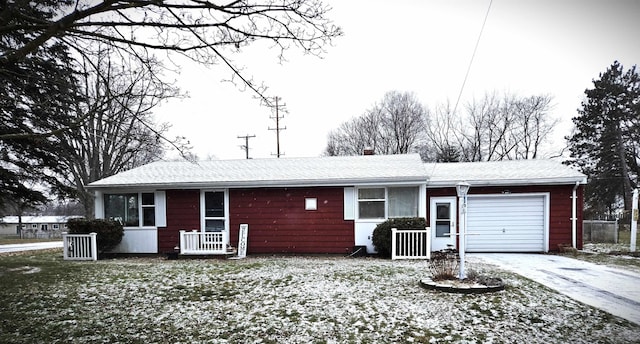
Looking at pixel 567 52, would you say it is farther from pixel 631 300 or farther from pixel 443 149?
pixel 443 149

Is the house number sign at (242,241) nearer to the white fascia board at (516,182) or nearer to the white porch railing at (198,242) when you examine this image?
the white porch railing at (198,242)

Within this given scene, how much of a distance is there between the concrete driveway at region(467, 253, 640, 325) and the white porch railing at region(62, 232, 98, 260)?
474 inches

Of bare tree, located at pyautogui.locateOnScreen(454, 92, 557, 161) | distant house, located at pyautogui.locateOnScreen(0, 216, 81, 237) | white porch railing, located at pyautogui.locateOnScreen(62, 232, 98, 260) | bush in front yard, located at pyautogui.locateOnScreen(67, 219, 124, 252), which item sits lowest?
distant house, located at pyautogui.locateOnScreen(0, 216, 81, 237)

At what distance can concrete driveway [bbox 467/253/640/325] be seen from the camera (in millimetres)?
5855

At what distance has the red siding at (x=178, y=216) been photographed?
517 inches

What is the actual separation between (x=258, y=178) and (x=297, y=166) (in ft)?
7.27

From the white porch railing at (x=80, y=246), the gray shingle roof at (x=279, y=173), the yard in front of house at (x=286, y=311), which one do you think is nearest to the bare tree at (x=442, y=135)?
the gray shingle roof at (x=279, y=173)

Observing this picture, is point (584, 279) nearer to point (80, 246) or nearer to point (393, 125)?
point (80, 246)

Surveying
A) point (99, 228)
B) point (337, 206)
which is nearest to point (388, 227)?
point (337, 206)

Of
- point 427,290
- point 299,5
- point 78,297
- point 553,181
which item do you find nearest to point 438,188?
point 553,181

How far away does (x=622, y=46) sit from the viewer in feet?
15.1

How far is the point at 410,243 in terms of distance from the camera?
11469mm

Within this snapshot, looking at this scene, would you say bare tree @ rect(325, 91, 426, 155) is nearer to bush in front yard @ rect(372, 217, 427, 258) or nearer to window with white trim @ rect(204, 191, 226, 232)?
window with white trim @ rect(204, 191, 226, 232)

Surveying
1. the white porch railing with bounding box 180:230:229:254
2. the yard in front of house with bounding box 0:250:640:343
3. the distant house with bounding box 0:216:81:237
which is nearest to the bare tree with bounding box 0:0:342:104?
the yard in front of house with bounding box 0:250:640:343
